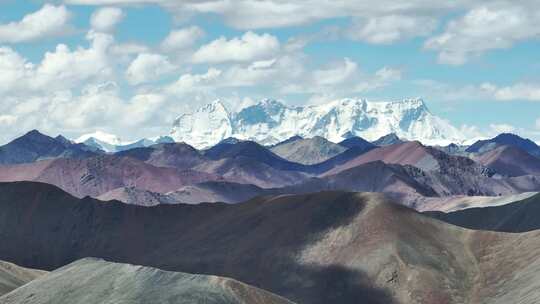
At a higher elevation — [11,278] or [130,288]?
[130,288]

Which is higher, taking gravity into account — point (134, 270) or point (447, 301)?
point (134, 270)

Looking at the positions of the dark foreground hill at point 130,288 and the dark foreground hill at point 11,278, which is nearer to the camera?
the dark foreground hill at point 130,288

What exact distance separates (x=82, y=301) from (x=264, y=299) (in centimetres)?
2504

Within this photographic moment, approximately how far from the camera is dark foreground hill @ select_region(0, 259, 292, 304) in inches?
5635

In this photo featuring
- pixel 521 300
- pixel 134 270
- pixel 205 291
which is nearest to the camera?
pixel 205 291

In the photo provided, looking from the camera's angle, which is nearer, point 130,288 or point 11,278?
point 130,288

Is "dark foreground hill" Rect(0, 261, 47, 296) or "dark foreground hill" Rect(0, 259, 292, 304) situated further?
"dark foreground hill" Rect(0, 261, 47, 296)

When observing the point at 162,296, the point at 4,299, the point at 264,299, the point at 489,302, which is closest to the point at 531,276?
the point at 489,302

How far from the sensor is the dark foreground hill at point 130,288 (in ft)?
470

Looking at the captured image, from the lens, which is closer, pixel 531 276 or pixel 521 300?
pixel 521 300

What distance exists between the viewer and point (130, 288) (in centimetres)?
14838

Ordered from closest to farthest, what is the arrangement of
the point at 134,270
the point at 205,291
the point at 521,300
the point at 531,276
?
1. the point at 205,291
2. the point at 134,270
3. the point at 521,300
4. the point at 531,276

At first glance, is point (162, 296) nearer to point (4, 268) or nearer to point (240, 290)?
point (240, 290)

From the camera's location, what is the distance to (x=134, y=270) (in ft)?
504
